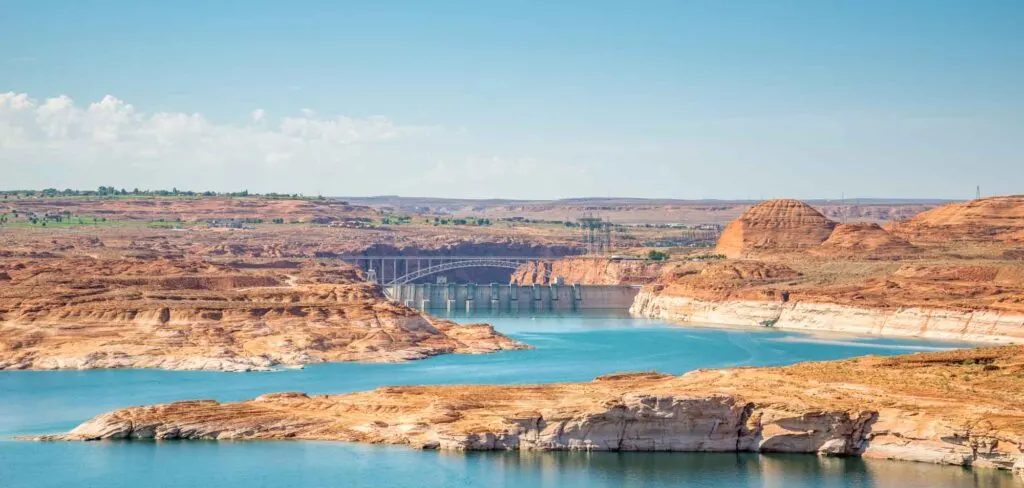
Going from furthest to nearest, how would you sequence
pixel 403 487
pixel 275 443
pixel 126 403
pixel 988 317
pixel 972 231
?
pixel 972 231 < pixel 988 317 < pixel 126 403 < pixel 275 443 < pixel 403 487

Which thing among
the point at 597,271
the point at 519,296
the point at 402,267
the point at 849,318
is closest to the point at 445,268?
the point at 402,267

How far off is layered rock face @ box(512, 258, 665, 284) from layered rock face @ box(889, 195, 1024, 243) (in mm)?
26140

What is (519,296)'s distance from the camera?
169m

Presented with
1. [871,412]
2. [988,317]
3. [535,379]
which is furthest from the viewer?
[988,317]

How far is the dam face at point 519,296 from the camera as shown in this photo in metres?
165

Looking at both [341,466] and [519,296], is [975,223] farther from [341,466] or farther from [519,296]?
[341,466]

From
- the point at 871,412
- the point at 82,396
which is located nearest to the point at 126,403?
the point at 82,396

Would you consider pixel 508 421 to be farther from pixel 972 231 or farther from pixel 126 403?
pixel 972 231

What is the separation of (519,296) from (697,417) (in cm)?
11586

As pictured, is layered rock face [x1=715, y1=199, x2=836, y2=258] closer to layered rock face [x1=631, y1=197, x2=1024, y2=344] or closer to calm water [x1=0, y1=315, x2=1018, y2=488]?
layered rock face [x1=631, y1=197, x2=1024, y2=344]

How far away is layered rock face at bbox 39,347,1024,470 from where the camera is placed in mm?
51250

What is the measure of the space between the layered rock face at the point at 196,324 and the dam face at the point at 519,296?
52461 mm

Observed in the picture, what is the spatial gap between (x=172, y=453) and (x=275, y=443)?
11.8ft

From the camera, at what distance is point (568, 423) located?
5262 centimetres
